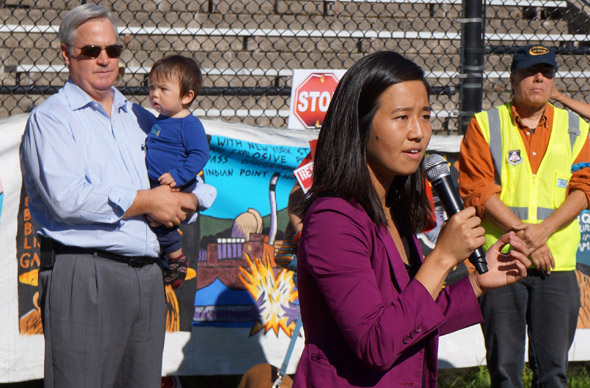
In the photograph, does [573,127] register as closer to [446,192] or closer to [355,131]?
[446,192]

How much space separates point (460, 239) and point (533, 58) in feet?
9.22

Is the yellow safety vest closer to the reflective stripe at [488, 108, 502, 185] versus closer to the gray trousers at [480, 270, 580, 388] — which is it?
the reflective stripe at [488, 108, 502, 185]

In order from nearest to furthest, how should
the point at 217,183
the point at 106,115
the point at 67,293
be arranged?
the point at 67,293
the point at 106,115
the point at 217,183

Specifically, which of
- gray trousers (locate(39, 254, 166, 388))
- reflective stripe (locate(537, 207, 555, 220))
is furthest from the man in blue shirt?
reflective stripe (locate(537, 207, 555, 220))

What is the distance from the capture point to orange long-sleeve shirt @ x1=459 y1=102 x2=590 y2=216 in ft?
13.8

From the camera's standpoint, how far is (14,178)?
15.3 feet

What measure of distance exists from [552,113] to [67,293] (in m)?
2.95

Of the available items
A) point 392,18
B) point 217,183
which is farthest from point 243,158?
point 392,18

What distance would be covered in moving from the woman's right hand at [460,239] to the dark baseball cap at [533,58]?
2734mm

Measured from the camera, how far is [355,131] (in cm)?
194

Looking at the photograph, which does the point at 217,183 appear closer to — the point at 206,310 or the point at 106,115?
the point at 206,310

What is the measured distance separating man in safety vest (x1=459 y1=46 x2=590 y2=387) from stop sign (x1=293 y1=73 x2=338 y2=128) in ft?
3.72

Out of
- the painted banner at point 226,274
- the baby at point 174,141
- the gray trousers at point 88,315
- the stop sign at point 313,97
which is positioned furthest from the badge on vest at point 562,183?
the gray trousers at point 88,315

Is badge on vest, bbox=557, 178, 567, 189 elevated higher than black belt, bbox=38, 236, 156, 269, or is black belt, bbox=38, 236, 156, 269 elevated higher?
badge on vest, bbox=557, 178, 567, 189
